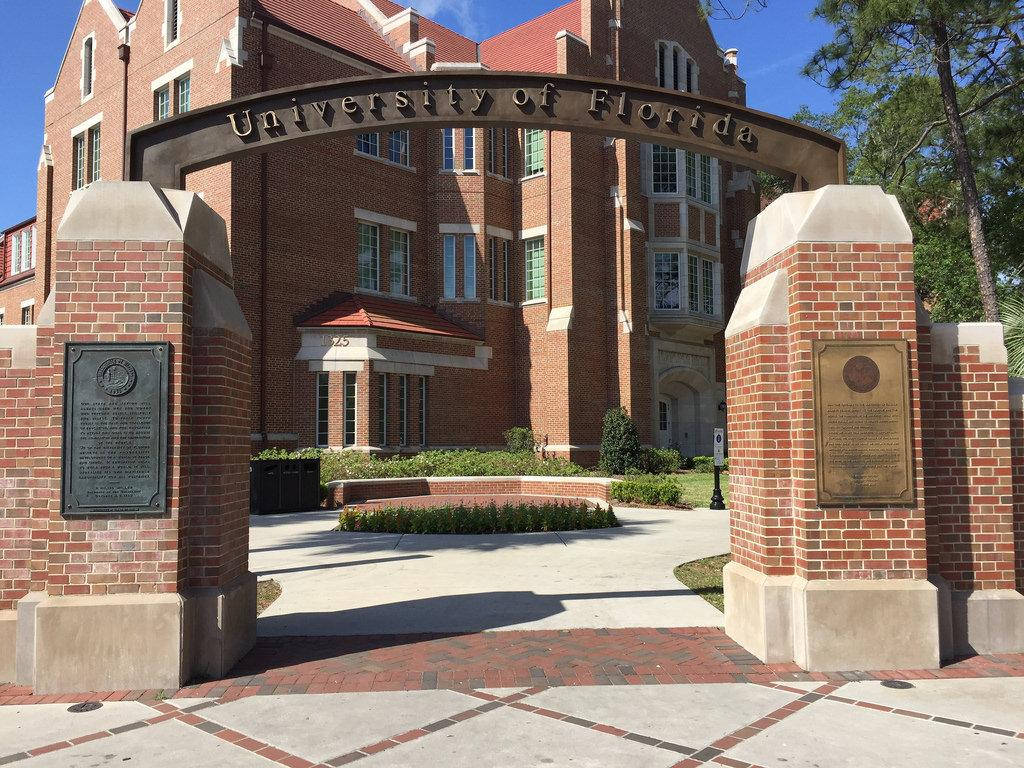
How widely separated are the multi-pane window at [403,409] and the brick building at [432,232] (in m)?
0.06

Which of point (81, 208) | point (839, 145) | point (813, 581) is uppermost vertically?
point (839, 145)

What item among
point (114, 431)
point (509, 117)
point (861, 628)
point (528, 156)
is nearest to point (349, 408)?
point (528, 156)

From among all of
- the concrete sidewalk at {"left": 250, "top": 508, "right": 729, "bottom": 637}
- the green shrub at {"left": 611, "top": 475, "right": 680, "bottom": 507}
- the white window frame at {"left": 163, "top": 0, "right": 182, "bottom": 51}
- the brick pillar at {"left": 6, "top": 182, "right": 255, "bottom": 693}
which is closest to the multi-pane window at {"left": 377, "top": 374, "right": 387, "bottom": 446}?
the green shrub at {"left": 611, "top": 475, "right": 680, "bottom": 507}

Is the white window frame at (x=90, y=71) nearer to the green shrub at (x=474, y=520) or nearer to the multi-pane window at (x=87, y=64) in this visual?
the multi-pane window at (x=87, y=64)

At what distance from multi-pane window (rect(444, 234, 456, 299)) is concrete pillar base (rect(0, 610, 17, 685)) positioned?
21.3 metres

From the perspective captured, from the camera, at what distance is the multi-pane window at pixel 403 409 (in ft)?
76.2

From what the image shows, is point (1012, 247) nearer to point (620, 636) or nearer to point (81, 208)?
point (620, 636)

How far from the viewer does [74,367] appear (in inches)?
207

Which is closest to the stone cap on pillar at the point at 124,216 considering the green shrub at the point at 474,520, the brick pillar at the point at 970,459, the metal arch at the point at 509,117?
the metal arch at the point at 509,117

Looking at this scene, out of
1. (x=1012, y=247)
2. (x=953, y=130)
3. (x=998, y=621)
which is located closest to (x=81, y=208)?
(x=998, y=621)

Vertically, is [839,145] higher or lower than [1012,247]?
lower

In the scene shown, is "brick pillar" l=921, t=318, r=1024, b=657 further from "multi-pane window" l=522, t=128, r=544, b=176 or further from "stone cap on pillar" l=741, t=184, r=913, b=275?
"multi-pane window" l=522, t=128, r=544, b=176

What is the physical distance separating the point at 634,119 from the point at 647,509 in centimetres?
1134

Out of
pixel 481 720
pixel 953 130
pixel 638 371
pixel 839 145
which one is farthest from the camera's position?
pixel 638 371
